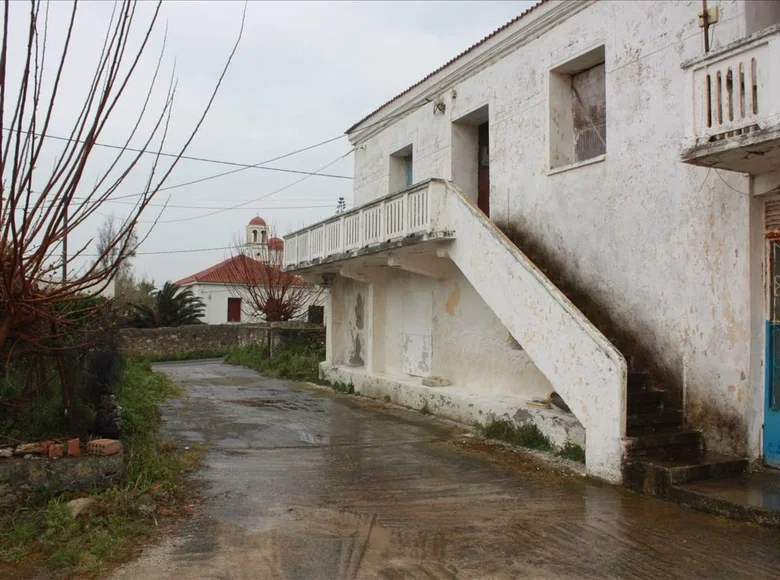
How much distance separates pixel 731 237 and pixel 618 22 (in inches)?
158

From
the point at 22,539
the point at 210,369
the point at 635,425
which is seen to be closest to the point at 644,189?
the point at 635,425

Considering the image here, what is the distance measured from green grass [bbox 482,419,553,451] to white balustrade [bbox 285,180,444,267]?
3.62m

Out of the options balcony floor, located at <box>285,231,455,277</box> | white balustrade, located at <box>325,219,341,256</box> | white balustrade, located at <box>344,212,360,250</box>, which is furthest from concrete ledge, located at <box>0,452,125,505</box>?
white balustrade, located at <box>325,219,341,256</box>

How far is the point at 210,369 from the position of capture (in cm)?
2372

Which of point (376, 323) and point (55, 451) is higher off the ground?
point (376, 323)

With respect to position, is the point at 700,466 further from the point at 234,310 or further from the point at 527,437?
the point at 234,310

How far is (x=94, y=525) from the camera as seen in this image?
5574mm

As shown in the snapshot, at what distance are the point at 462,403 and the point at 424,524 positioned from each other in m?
5.87

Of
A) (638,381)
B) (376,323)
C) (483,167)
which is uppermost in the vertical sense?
(483,167)

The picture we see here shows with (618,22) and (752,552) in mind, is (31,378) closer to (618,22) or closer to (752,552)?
(752,552)

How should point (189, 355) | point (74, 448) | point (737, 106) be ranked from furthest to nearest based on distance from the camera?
point (189, 355)
point (737, 106)
point (74, 448)

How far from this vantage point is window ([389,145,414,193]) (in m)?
16.8

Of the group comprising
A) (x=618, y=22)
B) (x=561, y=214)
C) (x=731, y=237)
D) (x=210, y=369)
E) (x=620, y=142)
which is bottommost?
(x=210, y=369)

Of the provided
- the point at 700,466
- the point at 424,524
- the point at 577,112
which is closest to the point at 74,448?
the point at 424,524
